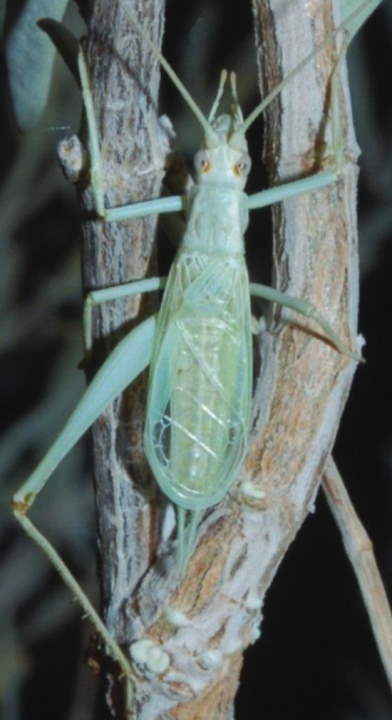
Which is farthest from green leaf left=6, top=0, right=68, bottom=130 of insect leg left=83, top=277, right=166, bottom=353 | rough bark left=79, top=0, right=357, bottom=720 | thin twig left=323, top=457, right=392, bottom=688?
thin twig left=323, top=457, right=392, bottom=688

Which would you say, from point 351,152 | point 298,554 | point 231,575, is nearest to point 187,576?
point 231,575

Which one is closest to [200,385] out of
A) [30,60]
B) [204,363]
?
[204,363]

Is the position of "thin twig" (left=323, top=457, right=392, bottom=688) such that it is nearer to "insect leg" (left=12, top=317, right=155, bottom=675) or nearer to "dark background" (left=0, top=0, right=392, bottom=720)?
"insect leg" (left=12, top=317, right=155, bottom=675)

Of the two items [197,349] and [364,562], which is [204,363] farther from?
[364,562]

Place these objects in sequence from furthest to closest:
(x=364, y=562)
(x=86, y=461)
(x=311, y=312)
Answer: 1. (x=86, y=461)
2. (x=364, y=562)
3. (x=311, y=312)

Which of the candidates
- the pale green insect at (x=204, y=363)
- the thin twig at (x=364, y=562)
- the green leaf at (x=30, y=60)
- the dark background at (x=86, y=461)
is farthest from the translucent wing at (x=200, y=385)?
the dark background at (x=86, y=461)

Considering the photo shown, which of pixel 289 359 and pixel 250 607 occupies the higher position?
pixel 289 359

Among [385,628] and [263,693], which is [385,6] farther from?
[263,693]
